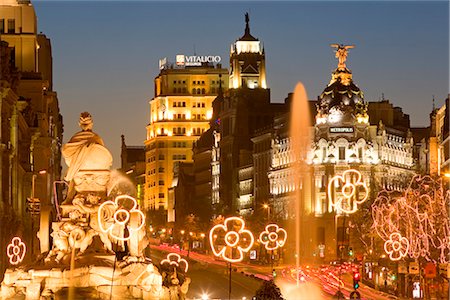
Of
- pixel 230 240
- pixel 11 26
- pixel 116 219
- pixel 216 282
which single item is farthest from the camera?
pixel 11 26

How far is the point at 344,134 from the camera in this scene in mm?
198625

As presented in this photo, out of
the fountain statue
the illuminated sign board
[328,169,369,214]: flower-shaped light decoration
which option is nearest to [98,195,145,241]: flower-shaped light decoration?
the fountain statue

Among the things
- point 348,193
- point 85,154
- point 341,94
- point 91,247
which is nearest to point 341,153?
point 341,94

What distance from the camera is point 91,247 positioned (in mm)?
54938

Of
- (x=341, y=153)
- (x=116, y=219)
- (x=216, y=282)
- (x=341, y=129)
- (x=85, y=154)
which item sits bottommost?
(x=216, y=282)

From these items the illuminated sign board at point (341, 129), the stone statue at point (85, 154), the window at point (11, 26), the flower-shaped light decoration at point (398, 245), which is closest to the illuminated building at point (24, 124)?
the window at point (11, 26)

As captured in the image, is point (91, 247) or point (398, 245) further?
point (398, 245)

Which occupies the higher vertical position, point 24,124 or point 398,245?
point 24,124

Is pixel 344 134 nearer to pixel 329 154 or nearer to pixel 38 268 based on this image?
pixel 329 154

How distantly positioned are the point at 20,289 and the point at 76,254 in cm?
256

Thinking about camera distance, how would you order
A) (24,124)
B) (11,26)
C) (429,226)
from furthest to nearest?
(11,26), (24,124), (429,226)

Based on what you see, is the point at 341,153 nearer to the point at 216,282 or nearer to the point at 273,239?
the point at 273,239

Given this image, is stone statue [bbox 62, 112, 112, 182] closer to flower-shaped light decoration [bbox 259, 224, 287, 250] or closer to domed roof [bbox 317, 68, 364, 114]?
flower-shaped light decoration [bbox 259, 224, 287, 250]

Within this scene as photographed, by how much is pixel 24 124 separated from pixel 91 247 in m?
69.4
